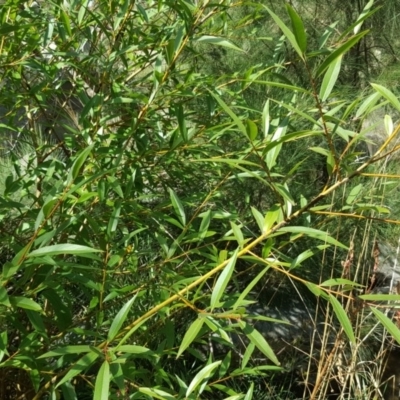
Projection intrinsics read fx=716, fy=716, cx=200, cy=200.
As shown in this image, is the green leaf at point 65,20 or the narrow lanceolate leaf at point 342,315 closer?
the narrow lanceolate leaf at point 342,315

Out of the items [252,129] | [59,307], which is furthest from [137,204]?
[252,129]

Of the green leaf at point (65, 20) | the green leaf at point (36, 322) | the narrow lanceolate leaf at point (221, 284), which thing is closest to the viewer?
the narrow lanceolate leaf at point (221, 284)

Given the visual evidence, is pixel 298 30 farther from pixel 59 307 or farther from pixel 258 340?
pixel 59 307

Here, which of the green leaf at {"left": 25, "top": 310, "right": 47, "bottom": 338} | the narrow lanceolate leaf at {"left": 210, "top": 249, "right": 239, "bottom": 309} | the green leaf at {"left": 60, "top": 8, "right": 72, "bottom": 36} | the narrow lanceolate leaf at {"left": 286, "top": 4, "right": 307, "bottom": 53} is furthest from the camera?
the green leaf at {"left": 60, "top": 8, "right": 72, "bottom": 36}

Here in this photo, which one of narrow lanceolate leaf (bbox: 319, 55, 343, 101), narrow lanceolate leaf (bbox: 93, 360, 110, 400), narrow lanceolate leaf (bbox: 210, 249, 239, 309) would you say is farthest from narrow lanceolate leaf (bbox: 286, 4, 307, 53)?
narrow lanceolate leaf (bbox: 93, 360, 110, 400)

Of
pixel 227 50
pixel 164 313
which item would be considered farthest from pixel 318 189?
pixel 164 313

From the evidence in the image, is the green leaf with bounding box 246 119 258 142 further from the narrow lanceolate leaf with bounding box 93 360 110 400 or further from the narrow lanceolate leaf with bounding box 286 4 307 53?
the narrow lanceolate leaf with bounding box 93 360 110 400

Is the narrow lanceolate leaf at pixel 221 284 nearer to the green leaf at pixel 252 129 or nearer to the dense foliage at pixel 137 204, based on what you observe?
the dense foliage at pixel 137 204

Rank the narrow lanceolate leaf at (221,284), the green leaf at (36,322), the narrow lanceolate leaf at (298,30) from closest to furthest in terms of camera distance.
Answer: the narrow lanceolate leaf at (298,30) → the narrow lanceolate leaf at (221,284) → the green leaf at (36,322)

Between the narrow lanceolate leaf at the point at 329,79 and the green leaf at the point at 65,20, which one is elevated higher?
the narrow lanceolate leaf at the point at 329,79

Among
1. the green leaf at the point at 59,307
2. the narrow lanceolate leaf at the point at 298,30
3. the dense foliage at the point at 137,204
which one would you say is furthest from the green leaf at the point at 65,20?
the narrow lanceolate leaf at the point at 298,30

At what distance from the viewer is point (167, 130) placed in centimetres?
150

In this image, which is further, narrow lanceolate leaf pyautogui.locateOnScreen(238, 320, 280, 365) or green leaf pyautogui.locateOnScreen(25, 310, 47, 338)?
green leaf pyautogui.locateOnScreen(25, 310, 47, 338)

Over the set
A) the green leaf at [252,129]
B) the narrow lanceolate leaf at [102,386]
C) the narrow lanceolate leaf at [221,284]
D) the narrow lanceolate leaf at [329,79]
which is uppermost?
the narrow lanceolate leaf at [329,79]
